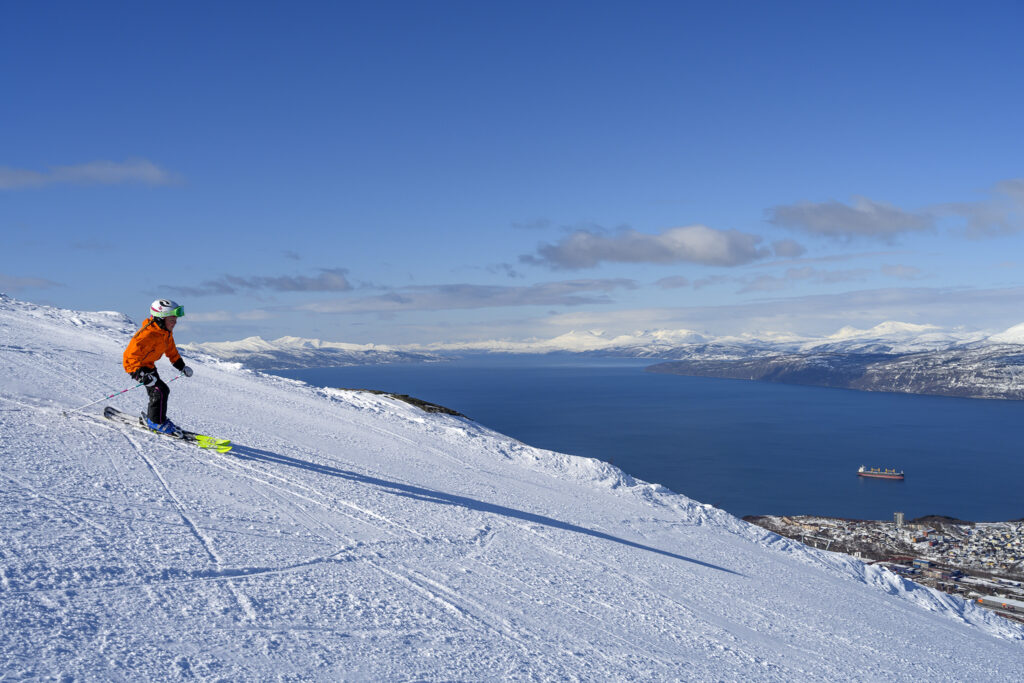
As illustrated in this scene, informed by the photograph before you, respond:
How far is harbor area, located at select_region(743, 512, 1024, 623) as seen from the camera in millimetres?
40812

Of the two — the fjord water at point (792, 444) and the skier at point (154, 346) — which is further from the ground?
the skier at point (154, 346)

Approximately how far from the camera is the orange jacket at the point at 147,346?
28.9ft

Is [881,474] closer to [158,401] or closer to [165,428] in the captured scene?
[165,428]

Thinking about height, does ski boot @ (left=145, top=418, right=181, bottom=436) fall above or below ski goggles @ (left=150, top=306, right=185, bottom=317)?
below

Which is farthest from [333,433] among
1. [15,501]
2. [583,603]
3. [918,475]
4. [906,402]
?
[906,402]

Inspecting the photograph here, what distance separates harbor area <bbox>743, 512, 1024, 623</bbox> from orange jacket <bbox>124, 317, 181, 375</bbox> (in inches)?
1822

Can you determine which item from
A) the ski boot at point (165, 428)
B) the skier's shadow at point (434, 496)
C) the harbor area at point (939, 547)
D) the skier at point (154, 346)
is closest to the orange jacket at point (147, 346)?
the skier at point (154, 346)

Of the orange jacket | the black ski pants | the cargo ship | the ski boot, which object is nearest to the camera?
the orange jacket

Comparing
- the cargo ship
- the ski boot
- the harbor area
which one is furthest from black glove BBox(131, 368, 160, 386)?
the cargo ship

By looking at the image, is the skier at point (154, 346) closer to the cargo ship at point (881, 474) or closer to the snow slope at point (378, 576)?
the snow slope at point (378, 576)

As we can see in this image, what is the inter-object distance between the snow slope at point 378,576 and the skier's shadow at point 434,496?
70 mm

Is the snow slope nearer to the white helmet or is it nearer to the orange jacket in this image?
the orange jacket

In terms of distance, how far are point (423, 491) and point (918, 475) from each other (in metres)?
92.5

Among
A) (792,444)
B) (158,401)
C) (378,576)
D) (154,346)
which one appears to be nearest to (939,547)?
(792,444)
